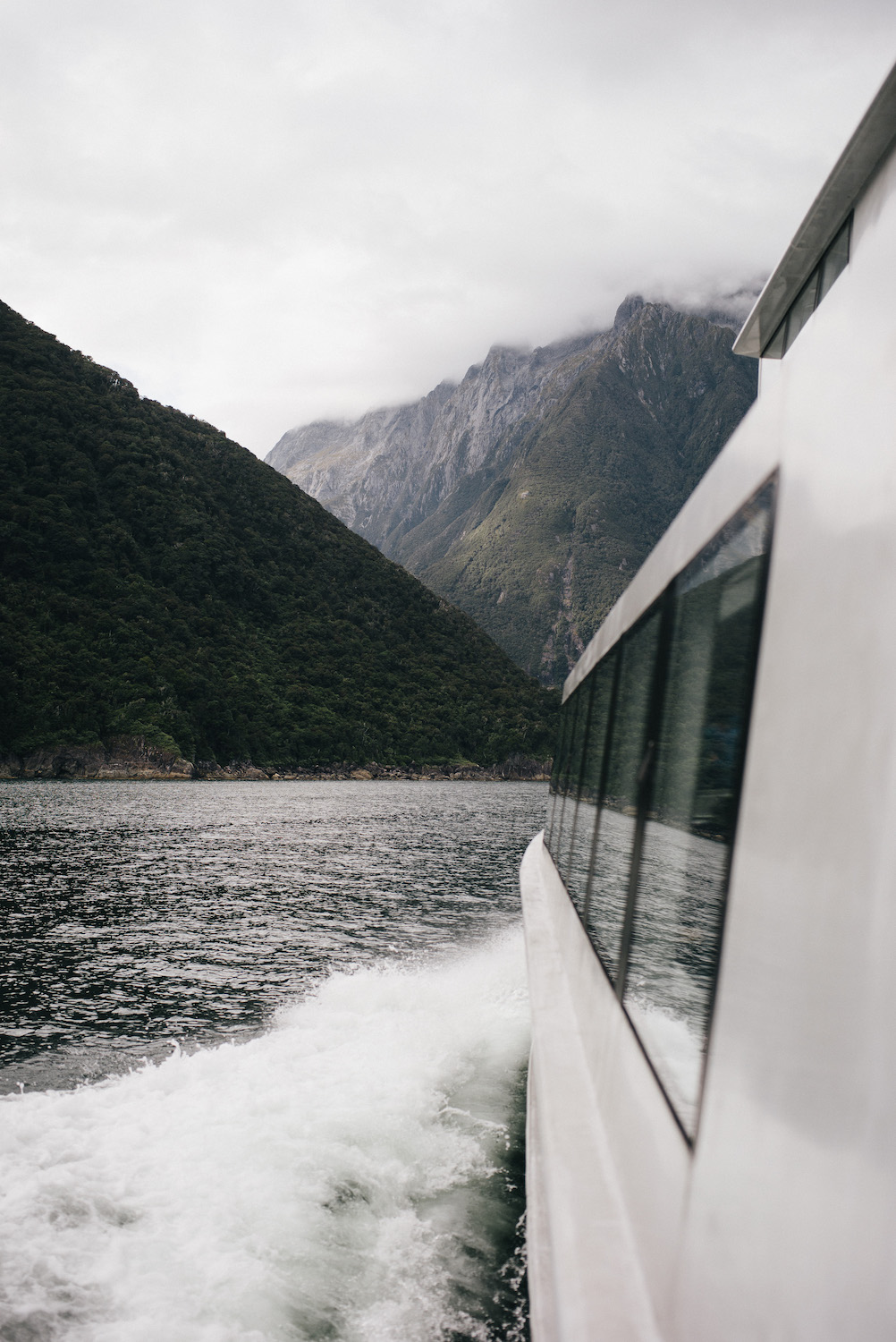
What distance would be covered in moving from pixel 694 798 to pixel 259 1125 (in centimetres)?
570

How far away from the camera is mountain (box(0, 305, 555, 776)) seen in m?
74.2

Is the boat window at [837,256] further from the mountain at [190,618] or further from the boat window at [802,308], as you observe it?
the mountain at [190,618]

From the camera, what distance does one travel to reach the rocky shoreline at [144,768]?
68.4 metres

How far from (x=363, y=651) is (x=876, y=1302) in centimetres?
10581

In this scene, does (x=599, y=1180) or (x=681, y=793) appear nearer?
(x=681, y=793)

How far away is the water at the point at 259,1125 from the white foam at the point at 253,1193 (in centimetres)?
2

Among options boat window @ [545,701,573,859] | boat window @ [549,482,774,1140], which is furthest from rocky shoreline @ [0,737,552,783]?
boat window @ [549,482,774,1140]

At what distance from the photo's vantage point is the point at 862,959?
1.12 m

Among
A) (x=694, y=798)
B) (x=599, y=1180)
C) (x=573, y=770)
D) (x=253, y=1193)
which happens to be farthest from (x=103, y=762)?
(x=694, y=798)

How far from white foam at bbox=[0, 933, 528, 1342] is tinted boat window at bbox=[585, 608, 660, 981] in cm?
243

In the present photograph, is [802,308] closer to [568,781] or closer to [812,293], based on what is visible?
[812,293]

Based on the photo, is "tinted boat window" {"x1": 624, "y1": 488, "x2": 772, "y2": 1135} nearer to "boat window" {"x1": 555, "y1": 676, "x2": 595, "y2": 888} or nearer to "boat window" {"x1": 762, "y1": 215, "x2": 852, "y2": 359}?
"boat window" {"x1": 555, "y1": 676, "x2": 595, "y2": 888}

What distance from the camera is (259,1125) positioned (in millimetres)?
6434

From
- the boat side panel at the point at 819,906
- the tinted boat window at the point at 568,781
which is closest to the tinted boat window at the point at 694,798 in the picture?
the boat side panel at the point at 819,906
